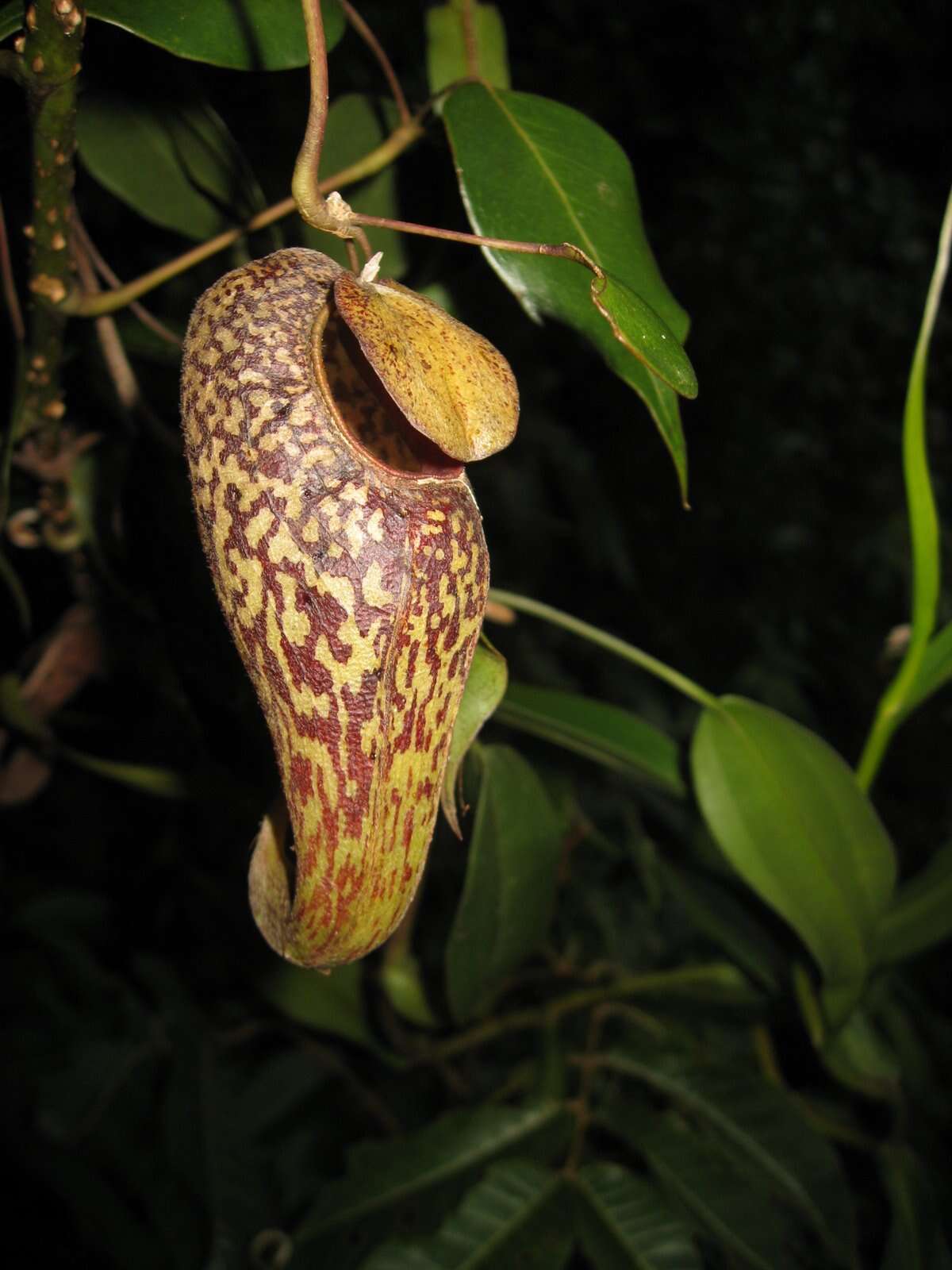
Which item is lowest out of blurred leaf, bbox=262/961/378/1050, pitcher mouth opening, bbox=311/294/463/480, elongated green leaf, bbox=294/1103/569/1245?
blurred leaf, bbox=262/961/378/1050

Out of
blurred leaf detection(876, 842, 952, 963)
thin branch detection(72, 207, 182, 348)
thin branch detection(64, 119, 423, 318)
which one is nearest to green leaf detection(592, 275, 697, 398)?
thin branch detection(64, 119, 423, 318)

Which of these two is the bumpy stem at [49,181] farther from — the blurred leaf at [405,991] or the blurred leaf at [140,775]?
the blurred leaf at [405,991]

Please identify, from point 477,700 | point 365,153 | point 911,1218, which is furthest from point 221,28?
point 911,1218

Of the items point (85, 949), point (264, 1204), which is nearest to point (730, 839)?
point (264, 1204)

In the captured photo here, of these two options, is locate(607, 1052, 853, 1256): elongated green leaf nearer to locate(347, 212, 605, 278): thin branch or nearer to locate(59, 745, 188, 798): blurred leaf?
locate(59, 745, 188, 798): blurred leaf

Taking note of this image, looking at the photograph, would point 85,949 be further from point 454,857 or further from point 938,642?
point 938,642

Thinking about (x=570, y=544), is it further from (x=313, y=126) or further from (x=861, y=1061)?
(x=313, y=126)
